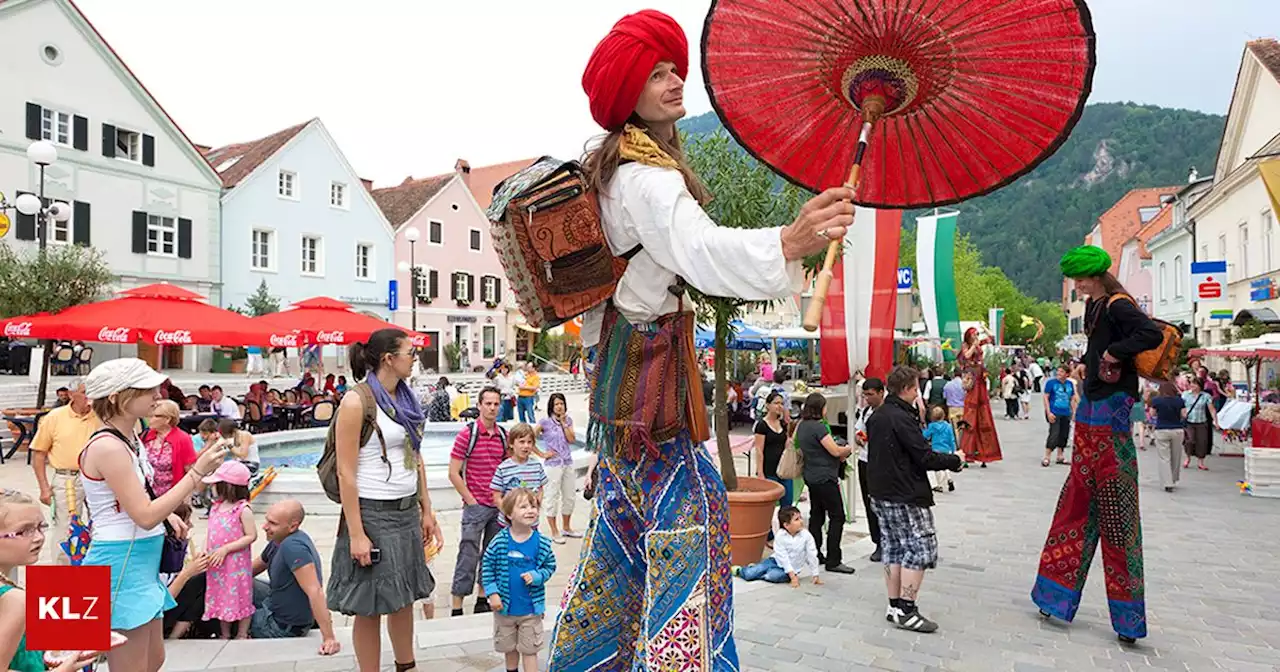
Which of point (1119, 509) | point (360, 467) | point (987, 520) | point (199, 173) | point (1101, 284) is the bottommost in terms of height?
point (987, 520)

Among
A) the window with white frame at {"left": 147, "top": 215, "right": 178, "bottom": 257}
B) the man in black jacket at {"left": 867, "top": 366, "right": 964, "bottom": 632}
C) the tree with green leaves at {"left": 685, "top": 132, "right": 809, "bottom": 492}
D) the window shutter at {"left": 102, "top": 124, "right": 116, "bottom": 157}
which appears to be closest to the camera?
the man in black jacket at {"left": 867, "top": 366, "right": 964, "bottom": 632}

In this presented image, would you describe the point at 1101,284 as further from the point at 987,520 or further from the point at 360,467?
Answer: the point at 987,520

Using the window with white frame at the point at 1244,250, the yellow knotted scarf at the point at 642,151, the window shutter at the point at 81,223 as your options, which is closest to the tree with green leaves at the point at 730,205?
the yellow knotted scarf at the point at 642,151

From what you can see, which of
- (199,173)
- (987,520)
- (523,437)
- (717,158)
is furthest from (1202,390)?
(199,173)

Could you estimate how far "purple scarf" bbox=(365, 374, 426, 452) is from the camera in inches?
159

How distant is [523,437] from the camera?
6488 millimetres

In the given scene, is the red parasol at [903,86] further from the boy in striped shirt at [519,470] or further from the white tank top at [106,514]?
the boy in striped shirt at [519,470]

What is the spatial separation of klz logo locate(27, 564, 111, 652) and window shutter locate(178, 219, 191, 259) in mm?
30972

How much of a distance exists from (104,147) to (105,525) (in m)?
28.7

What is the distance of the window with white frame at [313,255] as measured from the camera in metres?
33.8

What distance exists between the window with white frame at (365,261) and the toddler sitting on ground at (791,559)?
3280 centimetres

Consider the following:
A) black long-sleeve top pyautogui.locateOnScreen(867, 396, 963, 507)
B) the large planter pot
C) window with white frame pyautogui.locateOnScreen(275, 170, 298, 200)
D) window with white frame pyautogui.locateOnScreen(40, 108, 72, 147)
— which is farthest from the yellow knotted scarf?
window with white frame pyautogui.locateOnScreen(275, 170, 298, 200)

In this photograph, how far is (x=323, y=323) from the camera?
48.4ft

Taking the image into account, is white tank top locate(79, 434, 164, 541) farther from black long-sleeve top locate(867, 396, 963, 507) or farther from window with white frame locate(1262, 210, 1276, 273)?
window with white frame locate(1262, 210, 1276, 273)
